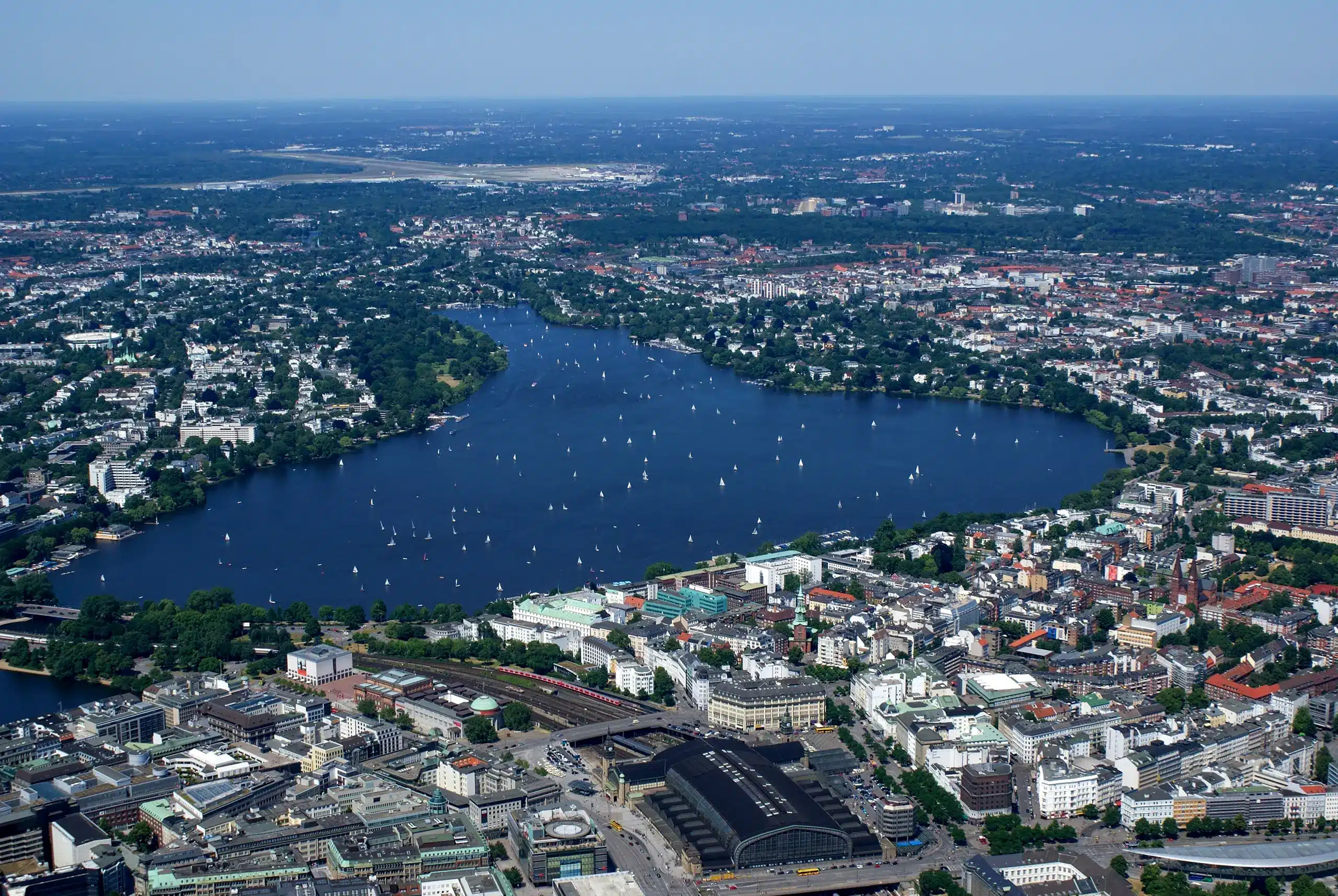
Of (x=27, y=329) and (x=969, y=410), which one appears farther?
(x=27, y=329)

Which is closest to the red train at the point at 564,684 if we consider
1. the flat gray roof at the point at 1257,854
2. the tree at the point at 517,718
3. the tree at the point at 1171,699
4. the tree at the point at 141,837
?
the tree at the point at 517,718

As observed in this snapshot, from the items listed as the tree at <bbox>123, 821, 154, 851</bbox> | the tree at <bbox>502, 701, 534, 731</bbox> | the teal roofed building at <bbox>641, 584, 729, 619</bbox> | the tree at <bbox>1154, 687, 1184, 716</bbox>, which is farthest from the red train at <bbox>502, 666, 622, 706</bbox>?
the tree at <bbox>1154, 687, 1184, 716</bbox>

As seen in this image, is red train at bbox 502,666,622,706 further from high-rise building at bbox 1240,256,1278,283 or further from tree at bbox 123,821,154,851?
high-rise building at bbox 1240,256,1278,283

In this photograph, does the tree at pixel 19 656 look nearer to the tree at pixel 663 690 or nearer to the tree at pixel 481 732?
the tree at pixel 481 732

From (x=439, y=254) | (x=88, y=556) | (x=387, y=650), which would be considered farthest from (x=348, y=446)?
(x=439, y=254)

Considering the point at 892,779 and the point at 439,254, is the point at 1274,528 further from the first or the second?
the point at 439,254

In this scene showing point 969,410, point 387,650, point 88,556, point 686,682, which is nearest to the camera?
point 686,682
